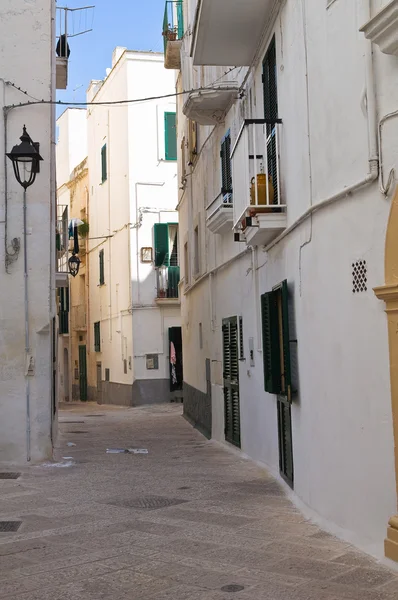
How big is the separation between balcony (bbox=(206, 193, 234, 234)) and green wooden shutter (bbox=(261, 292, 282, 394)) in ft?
9.83

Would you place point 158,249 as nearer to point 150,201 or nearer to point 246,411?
point 150,201

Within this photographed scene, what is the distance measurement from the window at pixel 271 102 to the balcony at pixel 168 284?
16859mm

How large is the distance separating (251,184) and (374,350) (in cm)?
382

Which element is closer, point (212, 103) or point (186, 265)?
point (212, 103)

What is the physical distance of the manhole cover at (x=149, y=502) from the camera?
842cm

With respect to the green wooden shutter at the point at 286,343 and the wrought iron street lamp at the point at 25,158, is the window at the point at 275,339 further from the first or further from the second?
the wrought iron street lamp at the point at 25,158

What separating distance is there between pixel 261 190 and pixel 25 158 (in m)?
3.79

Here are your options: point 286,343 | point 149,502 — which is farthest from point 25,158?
point 149,502

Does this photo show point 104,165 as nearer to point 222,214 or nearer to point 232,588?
point 222,214

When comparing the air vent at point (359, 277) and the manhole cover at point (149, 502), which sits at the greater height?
the air vent at point (359, 277)

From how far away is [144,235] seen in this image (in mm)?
27062

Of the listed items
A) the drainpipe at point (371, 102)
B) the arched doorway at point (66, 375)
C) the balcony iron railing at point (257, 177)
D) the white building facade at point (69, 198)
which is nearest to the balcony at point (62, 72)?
the balcony iron railing at point (257, 177)

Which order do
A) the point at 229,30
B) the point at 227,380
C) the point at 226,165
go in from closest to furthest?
the point at 229,30 → the point at 226,165 → the point at 227,380

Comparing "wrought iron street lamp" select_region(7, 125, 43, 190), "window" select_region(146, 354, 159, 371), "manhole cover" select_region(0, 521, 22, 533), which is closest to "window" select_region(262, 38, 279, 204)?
"wrought iron street lamp" select_region(7, 125, 43, 190)
